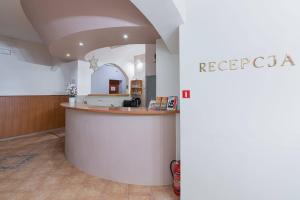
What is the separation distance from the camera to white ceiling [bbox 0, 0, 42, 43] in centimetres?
349

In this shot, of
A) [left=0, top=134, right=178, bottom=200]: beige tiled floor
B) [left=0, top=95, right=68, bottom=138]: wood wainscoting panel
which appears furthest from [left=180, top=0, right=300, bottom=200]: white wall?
[left=0, top=95, right=68, bottom=138]: wood wainscoting panel

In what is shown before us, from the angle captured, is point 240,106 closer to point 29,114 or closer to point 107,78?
point 29,114

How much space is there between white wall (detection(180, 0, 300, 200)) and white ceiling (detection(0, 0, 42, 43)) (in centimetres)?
367

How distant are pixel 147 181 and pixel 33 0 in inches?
145

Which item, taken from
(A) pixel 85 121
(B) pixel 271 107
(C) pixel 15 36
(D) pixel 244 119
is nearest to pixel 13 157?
(A) pixel 85 121

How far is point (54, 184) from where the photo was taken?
100 inches

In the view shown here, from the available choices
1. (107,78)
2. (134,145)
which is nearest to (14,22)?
(134,145)

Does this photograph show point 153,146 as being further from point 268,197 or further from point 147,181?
point 268,197

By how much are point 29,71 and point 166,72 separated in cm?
489

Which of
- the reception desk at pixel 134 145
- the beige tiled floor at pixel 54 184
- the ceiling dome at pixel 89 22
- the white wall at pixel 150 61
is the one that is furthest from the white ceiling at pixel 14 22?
the white wall at pixel 150 61

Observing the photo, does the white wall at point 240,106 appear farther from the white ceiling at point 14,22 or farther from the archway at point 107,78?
the archway at point 107,78

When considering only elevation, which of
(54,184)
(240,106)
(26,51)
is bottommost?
(54,184)

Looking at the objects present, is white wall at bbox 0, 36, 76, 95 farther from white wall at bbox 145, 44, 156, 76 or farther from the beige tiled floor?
white wall at bbox 145, 44, 156, 76

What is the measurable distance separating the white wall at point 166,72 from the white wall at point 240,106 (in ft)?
2.73
